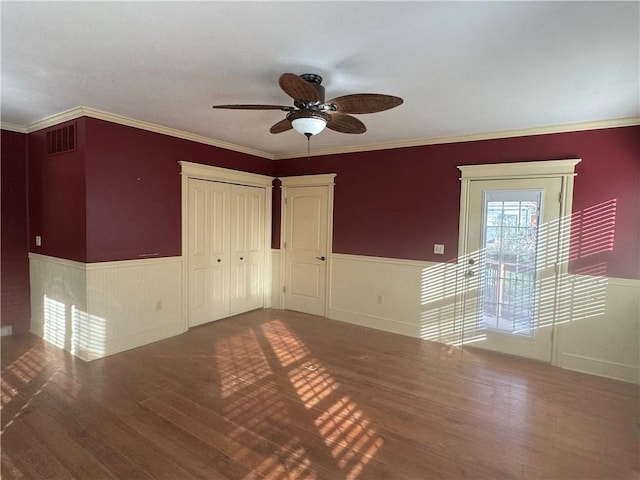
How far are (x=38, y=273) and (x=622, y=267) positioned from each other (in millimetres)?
6153

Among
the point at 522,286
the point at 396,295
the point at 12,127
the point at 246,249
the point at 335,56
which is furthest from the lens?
the point at 246,249

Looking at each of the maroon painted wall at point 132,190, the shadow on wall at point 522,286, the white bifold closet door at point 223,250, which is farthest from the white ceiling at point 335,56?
the white bifold closet door at point 223,250

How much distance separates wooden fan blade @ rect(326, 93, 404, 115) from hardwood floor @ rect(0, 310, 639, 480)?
85.4 inches

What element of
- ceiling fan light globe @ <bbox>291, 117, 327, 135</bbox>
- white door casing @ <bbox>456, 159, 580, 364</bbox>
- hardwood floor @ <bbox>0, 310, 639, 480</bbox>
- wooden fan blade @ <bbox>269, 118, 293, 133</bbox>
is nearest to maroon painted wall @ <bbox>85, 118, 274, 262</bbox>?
hardwood floor @ <bbox>0, 310, 639, 480</bbox>

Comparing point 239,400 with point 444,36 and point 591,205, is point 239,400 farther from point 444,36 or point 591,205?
point 591,205

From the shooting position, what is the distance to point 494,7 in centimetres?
163

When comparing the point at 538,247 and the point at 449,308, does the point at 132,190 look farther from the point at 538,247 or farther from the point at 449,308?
the point at 538,247

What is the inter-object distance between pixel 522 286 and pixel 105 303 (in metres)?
4.33

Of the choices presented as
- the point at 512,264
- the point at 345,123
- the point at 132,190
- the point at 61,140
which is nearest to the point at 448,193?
the point at 512,264

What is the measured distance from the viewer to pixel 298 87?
1995 millimetres

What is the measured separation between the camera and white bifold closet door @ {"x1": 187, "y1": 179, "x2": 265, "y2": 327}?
4422 millimetres

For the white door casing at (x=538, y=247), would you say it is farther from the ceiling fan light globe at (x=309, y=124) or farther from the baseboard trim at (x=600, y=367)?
the ceiling fan light globe at (x=309, y=124)

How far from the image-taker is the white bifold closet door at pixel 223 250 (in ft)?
14.5

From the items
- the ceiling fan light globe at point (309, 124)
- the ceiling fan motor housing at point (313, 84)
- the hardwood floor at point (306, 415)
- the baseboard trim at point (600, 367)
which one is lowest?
the hardwood floor at point (306, 415)
